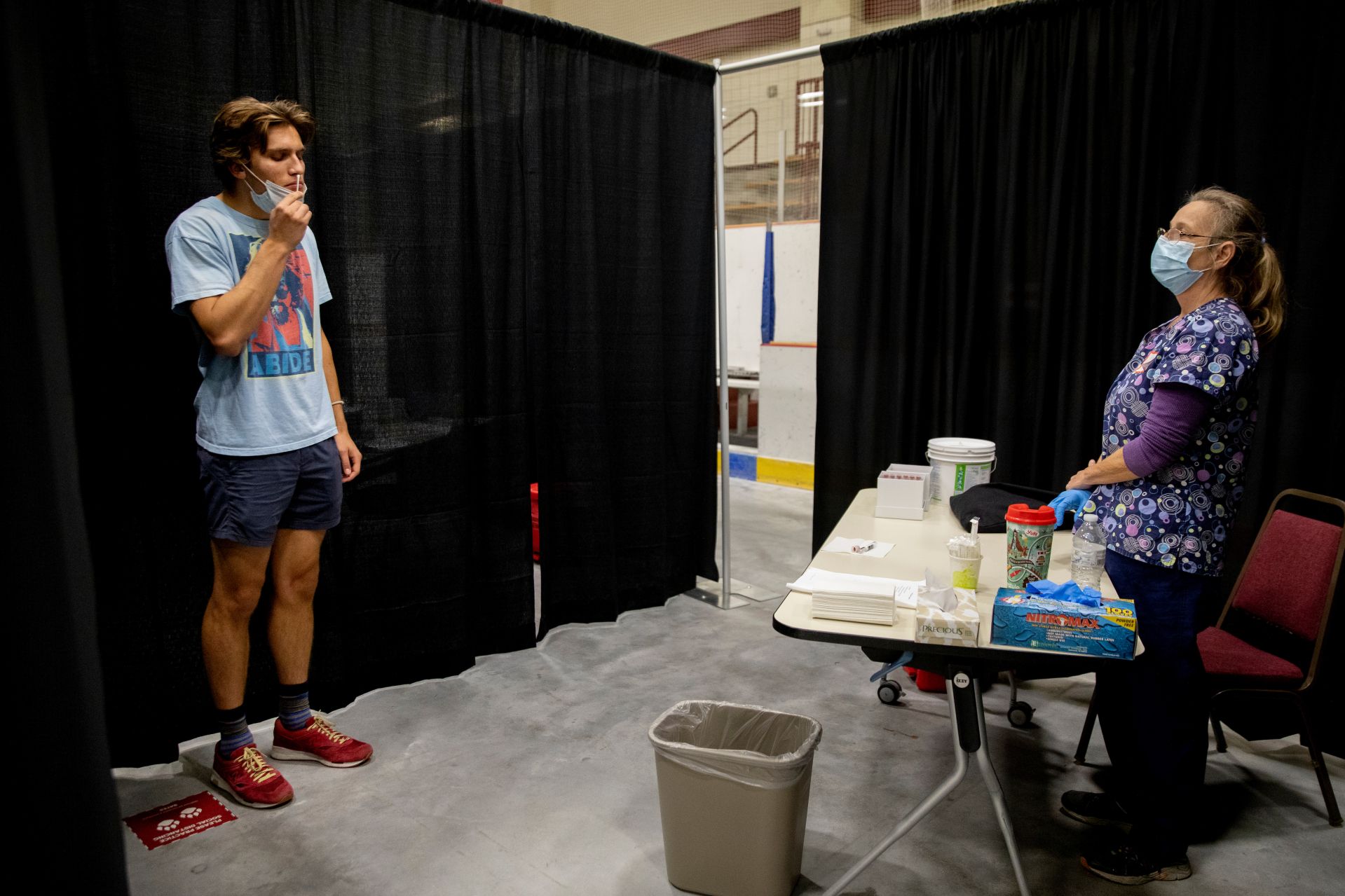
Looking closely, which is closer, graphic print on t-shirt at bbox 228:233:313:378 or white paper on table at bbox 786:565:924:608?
white paper on table at bbox 786:565:924:608

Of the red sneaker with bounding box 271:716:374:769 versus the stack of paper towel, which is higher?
the stack of paper towel

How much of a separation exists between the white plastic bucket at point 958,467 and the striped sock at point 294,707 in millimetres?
1916

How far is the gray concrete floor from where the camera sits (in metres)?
2.14

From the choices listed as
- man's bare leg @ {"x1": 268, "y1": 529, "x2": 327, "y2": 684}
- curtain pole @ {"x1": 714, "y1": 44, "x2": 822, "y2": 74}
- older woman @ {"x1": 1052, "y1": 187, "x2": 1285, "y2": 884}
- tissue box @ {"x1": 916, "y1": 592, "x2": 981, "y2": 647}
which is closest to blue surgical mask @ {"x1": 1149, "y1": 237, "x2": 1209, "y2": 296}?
older woman @ {"x1": 1052, "y1": 187, "x2": 1285, "y2": 884}

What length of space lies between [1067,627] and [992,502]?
841 mm

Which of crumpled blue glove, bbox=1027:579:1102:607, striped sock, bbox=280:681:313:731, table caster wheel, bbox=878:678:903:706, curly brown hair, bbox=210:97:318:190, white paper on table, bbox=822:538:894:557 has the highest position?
curly brown hair, bbox=210:97:318:190

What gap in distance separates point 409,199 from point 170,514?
1.22 metres

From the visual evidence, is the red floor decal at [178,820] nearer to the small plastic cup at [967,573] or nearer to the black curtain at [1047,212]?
the small plastic cup at [967,573]

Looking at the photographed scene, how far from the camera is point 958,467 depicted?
2.76 m

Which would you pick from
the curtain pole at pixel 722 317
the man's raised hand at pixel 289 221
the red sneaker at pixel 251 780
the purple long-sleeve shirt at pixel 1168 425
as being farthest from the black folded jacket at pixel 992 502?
the red sneaker at pixel 251 780

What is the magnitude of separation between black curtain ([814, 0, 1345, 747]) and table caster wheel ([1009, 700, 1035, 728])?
83cm

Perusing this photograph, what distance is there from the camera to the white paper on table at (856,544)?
2242 millimetres

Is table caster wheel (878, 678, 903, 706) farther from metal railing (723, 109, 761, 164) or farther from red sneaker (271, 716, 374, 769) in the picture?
metal railing (723, 109, 761, 164)

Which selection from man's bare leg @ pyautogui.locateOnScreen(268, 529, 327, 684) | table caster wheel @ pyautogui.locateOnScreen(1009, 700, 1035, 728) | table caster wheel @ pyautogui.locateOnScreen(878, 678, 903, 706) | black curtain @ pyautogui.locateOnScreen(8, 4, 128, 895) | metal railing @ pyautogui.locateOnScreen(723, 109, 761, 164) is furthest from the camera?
metal railing @ pyautogui.locateOnScreen(723, 109, 761, 164)
